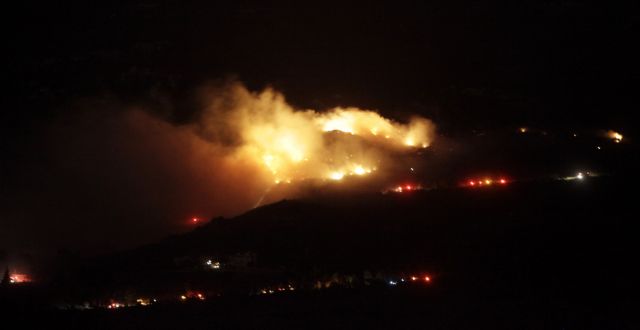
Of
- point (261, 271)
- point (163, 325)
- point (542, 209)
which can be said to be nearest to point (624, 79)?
point (542, 209)

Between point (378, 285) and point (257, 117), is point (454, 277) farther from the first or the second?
point (257, 117)

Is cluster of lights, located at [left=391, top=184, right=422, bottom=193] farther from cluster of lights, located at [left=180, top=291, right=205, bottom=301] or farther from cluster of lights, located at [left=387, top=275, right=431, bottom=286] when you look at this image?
cluster of lights, located at [left=180, top=291, right=205, bottom=301]

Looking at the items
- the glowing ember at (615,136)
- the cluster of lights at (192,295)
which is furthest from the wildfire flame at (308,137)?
the cluster of lights at (192,295)

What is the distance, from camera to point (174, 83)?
157 ft

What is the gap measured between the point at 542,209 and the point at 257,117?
59.6ft

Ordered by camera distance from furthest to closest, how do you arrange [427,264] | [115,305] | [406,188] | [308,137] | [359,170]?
[308,137] < [359,170] < [406,188] < [427,264] < [115,305]

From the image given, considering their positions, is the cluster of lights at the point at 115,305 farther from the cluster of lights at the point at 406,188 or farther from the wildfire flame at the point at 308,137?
the cluster of lights at the point at 406,188

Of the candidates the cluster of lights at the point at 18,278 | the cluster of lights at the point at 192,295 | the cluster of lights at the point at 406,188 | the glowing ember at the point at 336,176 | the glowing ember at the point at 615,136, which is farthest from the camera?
the glowing ember at the point at 615,136

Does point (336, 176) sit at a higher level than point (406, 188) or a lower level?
higher

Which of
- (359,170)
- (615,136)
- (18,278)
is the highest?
Result: (615,136)

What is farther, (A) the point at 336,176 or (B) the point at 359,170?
(B) the point at 359,170

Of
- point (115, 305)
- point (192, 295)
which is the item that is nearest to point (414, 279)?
point (192, 295)

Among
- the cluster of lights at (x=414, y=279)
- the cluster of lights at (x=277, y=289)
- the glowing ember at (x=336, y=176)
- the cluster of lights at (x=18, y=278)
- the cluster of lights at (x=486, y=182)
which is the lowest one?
the cluster of lights at (x=414, y=279)

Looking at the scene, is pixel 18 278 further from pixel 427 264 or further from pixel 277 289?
pixel 427 264
